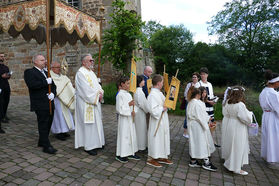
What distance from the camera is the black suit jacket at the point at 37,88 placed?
3742mm

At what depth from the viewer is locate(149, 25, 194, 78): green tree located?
1938cm

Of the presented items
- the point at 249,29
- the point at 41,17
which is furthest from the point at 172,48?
the point at 41,17

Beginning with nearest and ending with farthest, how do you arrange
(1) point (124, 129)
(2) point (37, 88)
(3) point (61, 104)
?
(1) point (124, 129) < (2) point (37, 88) < (3) point (61, 104)

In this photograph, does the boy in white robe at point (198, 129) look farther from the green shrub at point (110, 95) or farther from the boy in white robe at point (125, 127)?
the green shrub at point (110, 95)

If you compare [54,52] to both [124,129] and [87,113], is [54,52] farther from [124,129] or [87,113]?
[124,129]

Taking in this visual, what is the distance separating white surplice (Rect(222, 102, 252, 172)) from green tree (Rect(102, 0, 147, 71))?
5.70m

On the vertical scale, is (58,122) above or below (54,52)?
below

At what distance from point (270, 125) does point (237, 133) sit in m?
0.95

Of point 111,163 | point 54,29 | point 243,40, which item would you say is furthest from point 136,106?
point 243,40

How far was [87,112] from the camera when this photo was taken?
400 centimetres

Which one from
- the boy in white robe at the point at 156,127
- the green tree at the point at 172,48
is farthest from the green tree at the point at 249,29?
the boy in white robe at the point at 156,127

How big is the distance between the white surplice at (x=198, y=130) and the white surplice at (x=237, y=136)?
369mm

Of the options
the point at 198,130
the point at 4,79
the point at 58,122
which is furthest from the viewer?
the point at 4,79

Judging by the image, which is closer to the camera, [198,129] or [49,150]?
[198,129]
